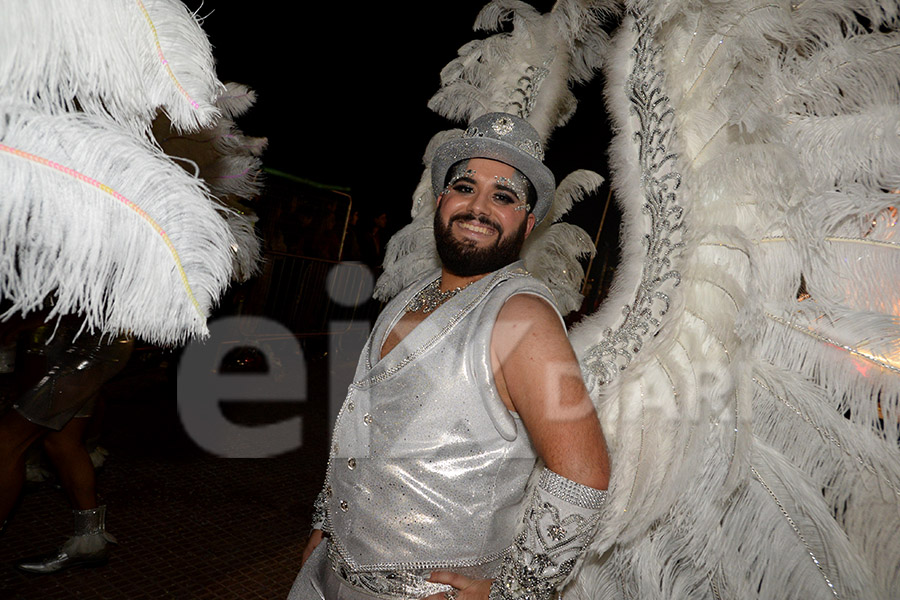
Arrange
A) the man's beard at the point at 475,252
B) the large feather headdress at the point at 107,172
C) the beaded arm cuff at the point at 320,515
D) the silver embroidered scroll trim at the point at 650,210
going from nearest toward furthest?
the large feather headdress at the point at 107,172, the silver embroidered scroll trim at the point at 650,210, the man's beard at the point at 475,252, the beaded arm cuff at the point at 320,515

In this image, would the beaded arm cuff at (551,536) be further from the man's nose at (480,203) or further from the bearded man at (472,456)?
the man's nose at (480,203)

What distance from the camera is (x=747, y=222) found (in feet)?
4.90

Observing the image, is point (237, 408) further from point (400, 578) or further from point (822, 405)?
point (822, 405)

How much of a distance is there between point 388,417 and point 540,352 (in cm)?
46

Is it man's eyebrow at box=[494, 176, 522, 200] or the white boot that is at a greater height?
man's eyebrow at box=[494, 176, 522, 200]

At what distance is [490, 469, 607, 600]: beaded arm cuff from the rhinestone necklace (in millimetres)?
661

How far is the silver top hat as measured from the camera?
1.85 metres

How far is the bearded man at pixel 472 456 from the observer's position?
1395 millimetres

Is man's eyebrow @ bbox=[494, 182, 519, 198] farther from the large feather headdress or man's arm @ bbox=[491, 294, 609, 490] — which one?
the large feather headdress

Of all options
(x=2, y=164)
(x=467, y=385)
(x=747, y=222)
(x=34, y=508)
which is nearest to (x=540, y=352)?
(x=467, y=385)

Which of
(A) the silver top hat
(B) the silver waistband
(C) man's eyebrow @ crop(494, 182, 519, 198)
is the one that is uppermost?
(A) the silver top hat

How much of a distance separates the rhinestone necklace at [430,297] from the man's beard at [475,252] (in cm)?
6

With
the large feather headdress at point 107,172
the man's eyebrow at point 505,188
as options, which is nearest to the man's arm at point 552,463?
the man's eyebrow at point 505,188

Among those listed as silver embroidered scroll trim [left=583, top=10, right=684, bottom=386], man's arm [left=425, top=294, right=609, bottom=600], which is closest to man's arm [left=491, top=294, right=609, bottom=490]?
man's arm [left=425, top=294, right=609, bottom=600]
